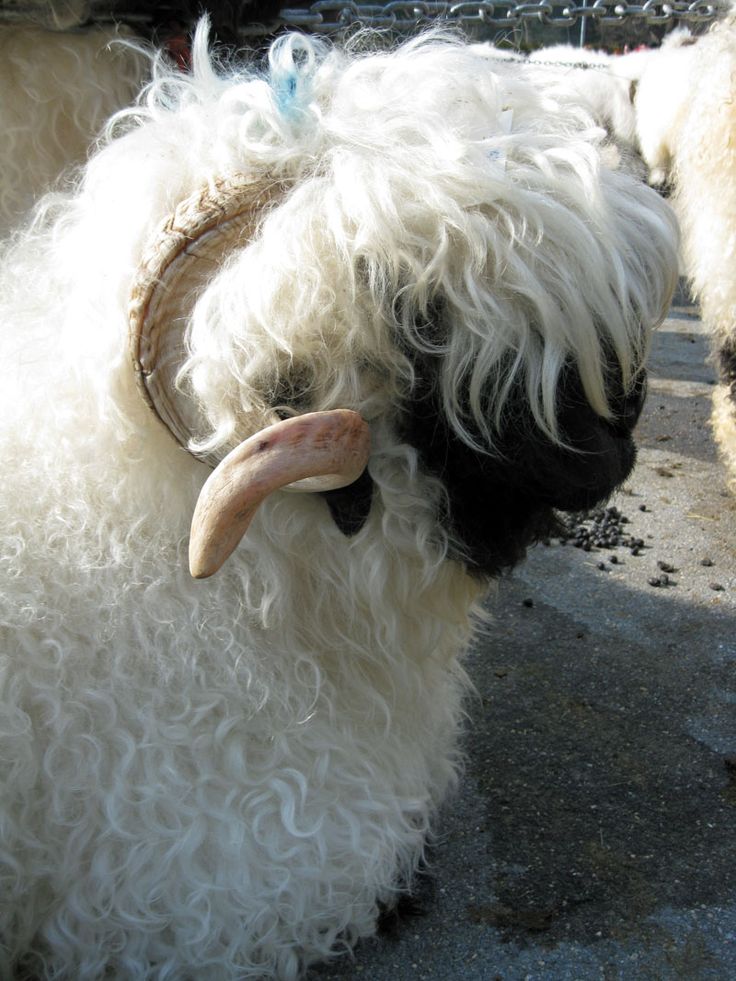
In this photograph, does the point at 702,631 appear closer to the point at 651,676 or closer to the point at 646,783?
the point at 651,676

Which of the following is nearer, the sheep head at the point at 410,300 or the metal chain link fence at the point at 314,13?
the sheep head at the point at 410,300

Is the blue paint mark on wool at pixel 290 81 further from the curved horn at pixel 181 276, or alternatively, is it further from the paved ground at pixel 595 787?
the paved ground at pixel 595 787

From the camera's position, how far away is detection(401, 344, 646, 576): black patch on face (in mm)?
1489

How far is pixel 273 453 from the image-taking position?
1355mm

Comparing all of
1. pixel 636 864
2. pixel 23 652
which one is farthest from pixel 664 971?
pixel 23 652

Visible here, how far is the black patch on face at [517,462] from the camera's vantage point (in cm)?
149

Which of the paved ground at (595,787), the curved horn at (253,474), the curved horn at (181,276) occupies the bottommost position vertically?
the paved ground at (595,787)

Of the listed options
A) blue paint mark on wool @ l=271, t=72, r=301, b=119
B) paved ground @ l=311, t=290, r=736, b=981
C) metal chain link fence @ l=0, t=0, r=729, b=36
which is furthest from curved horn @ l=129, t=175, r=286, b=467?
paved ground @ l=311, t=290, r=736, b=981

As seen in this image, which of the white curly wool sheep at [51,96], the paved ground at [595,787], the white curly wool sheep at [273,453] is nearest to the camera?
the white curly wool sheep at [273,453]

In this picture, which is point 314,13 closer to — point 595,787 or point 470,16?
point 470,16

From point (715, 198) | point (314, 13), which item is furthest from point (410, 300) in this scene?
point (715, 198)

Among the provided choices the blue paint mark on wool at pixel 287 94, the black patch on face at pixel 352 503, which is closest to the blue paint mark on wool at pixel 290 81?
the blue paint mark on wool at pixel 287 94

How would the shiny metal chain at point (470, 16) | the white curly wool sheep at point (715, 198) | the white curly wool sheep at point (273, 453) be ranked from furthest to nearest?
1. the white curly wool sheep at point (715, 198)
2. the shiny metal chain at point (470, 16)
3. the white curly wool sheep at point (273, 453)

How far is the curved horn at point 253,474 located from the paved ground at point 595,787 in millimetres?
919
